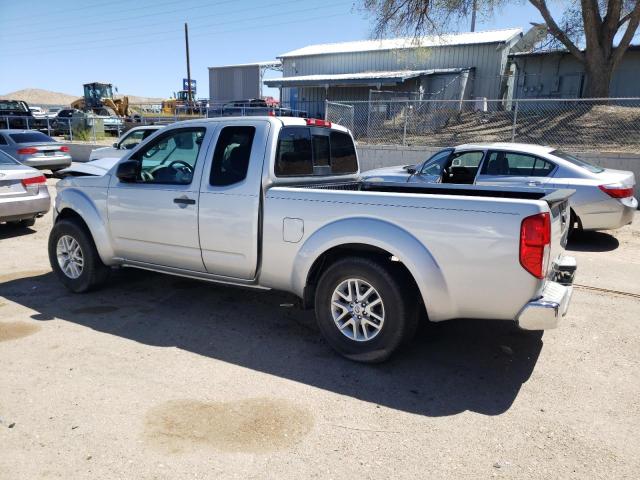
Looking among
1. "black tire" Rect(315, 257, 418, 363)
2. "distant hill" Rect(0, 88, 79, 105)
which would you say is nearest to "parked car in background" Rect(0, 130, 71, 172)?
"black tire" Rect(315, 257, 418, 363)

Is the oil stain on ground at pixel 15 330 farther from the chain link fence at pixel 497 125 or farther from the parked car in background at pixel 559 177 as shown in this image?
the chain link fence at pixel 497 125

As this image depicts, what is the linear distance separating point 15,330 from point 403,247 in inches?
140

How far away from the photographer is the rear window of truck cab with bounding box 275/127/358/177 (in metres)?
4.54

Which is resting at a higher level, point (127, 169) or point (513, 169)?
point (127, 169)

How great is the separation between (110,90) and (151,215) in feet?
137

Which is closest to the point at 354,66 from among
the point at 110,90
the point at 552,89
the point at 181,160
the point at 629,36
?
the point at 552,89

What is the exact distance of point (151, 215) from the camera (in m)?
4.87

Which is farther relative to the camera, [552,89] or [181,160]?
[552,89]

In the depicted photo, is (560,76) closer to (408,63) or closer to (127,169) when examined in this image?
(408,63)

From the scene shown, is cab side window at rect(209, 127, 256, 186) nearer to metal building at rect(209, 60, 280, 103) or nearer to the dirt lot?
the dirt lot

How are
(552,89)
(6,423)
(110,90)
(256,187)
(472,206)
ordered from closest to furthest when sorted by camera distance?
(6,423), (472,206), (256,187), (552,89), (110,90)

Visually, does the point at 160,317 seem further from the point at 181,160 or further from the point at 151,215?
the point at 181,160

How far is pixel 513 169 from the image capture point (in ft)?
26.1

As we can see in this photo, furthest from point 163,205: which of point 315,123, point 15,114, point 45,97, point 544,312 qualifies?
point 45,97
